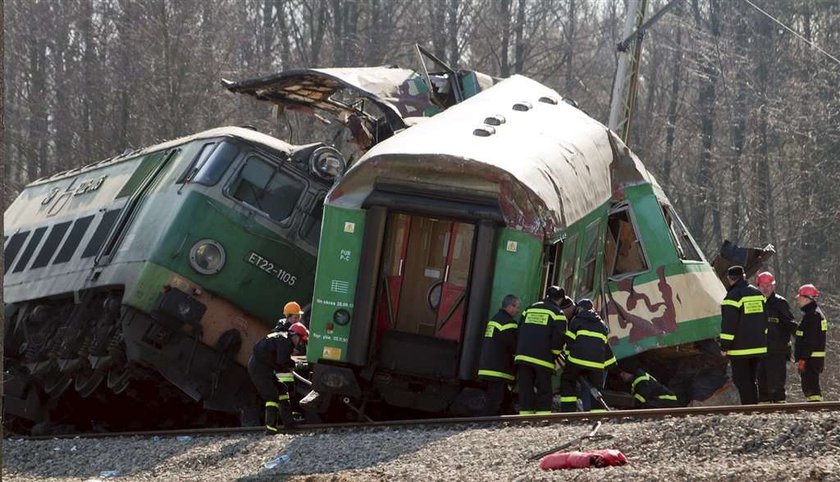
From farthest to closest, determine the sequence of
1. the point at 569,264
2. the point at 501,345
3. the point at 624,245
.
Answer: the point at 624,245
the point at 569,264
the point at 501,345

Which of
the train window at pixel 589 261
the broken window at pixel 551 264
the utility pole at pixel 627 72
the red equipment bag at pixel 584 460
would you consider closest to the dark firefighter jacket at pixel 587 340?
the broken window at pixel 551 264

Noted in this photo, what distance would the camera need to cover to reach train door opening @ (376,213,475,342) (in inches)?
488

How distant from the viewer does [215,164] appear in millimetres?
15133

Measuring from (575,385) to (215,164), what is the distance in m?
5.07

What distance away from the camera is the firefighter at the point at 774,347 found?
12852 millimetres

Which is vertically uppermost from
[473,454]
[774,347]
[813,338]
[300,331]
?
[813,338]

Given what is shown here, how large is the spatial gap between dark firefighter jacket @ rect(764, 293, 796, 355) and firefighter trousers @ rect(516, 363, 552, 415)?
7.85 feet

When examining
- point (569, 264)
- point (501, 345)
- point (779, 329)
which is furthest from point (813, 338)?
point (501, 345)

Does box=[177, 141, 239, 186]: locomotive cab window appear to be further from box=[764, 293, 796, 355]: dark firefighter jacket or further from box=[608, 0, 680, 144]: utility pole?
box=[608, 0, 680, 144]: utility pole

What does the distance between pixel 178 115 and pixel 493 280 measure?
24.3m

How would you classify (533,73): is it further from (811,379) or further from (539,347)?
(539,347)

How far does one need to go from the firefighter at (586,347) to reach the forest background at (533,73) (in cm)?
1883

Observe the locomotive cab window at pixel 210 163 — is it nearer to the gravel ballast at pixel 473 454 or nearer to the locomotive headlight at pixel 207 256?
the locomotive headlight at pixel 207 256

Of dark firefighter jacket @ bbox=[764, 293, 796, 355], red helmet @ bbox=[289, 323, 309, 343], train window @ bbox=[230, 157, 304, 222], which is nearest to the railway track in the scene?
red helmet @ bbox=[289, 323, 309, 343]
